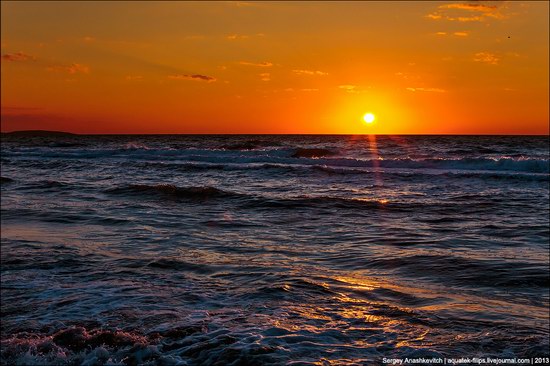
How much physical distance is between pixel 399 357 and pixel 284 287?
2.26 meters

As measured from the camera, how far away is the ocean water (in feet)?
15.1

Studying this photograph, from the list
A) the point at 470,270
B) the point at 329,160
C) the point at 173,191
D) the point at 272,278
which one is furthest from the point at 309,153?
the point at 272,278

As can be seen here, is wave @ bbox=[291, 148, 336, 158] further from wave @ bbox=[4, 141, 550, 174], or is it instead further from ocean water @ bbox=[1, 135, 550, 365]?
ocean water @ bbox=[1, 135, 550, 365]

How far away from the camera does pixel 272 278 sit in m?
6.85

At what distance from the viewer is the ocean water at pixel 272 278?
15.1 feet

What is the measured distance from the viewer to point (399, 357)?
4.35 meters

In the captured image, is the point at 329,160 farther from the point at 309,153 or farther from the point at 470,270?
the point at 470,270

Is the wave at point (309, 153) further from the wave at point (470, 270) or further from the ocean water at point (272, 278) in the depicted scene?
the wave at point (470, 270)

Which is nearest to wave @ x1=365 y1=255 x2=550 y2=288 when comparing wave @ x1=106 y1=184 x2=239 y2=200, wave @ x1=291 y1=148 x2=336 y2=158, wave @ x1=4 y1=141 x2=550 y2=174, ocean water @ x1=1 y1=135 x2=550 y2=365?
ocean water @ x1=1 y1=135 x2=550 y2=365

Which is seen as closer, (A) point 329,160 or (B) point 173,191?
(B) point 173,191

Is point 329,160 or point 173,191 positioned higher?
point 329,160

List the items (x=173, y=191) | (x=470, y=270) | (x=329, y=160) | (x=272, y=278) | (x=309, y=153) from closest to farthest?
(x=272, y=278) < (x=470, y=270) < (x=173, y=191) < (x=329, y=160) < (x=309, y=153)

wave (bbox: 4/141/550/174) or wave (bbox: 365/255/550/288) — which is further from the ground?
wave (bbox: 4/141/550/174)

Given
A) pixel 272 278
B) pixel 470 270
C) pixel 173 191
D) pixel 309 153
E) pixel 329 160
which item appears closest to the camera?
pixel 272 278
